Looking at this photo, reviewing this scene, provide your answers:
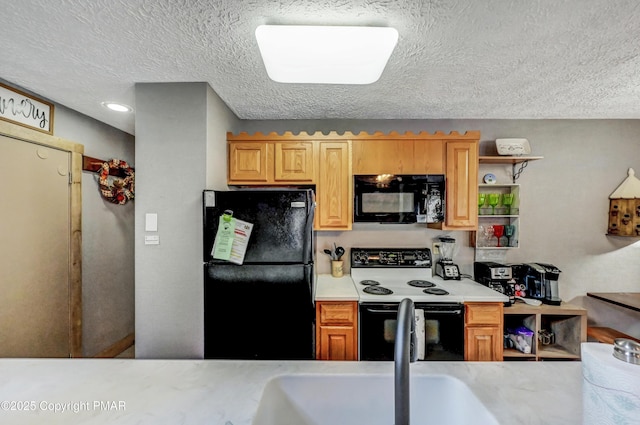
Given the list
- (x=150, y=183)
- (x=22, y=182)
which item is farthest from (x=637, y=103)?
(x=22, y=182)

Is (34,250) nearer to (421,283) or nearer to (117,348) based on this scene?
(117,348)

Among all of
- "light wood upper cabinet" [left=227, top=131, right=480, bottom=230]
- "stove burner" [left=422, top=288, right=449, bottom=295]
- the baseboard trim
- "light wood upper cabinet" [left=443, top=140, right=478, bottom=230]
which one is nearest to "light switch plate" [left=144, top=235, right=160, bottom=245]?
"light wood upper cabinet" [left=227, top=131, right=480, bottom=230]

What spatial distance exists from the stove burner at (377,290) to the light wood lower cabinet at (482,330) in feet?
1.90

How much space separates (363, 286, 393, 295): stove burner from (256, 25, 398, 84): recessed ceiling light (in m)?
1.51

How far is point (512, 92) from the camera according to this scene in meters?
2.14

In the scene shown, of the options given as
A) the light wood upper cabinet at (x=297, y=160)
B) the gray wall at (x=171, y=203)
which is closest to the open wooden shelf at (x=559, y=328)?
the light wood upper cabinet at (x=297, y=160)

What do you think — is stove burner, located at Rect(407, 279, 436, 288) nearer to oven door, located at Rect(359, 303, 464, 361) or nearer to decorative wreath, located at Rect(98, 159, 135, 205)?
oven door, located at Rect(359, 303, 464, 361)

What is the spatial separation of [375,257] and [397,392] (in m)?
2.08

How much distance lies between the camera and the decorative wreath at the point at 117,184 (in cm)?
276

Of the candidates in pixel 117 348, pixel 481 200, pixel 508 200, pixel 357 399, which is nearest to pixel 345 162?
pixel 481 200

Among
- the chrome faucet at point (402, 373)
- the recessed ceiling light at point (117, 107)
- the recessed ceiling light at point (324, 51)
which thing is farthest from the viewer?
the recessed ceiling light at point (117, 107)

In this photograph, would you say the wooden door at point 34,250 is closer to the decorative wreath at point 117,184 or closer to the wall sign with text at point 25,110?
the wall sign with text at point 25,110

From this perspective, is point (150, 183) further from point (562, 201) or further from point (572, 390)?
point (562, 201)

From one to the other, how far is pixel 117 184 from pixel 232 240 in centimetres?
185
